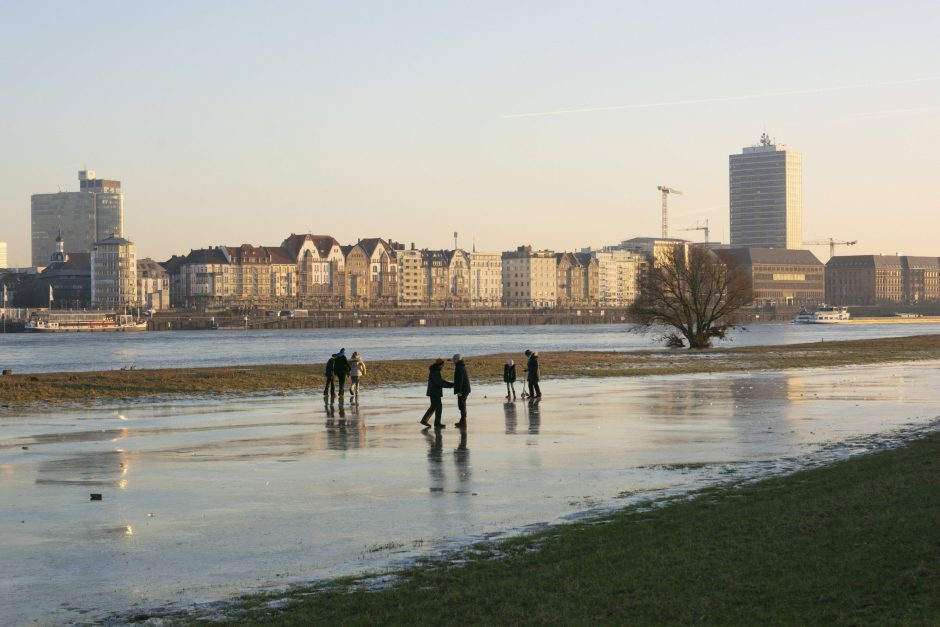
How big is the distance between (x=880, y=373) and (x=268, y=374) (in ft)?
98.7

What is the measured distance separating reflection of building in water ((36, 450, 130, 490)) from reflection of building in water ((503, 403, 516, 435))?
33.9 ft

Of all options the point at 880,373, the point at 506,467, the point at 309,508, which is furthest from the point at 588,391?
the point at 309,508

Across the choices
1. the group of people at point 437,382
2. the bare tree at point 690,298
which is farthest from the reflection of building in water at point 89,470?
the bare tree at point 690,298

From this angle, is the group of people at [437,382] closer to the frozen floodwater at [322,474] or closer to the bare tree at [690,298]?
the frozen floodwater at [322,474]

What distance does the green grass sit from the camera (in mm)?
12094

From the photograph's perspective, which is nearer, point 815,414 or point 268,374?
point 815,414

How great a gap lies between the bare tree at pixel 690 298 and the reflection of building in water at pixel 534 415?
166ft

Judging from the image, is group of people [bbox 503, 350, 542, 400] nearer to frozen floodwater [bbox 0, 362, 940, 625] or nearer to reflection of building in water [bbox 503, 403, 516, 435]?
frozen floodwater [bbox 0, 362, 940, 625]

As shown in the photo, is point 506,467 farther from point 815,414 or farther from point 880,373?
point 880,373

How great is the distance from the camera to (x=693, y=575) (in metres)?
13.6

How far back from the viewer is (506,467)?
24.9m

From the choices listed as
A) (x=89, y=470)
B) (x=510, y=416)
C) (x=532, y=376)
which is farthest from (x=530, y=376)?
(x=89, y=470)

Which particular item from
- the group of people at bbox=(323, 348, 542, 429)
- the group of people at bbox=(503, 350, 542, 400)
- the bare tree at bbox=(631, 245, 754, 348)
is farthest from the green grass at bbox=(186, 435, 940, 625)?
the bare tree at bbox=(631, 245, 754, 348)

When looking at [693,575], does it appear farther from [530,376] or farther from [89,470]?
[530,376]
